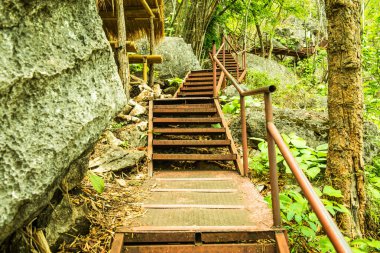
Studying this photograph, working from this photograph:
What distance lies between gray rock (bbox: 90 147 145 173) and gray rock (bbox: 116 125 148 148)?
0.67 meters

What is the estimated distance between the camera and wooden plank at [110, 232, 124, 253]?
82.0 inches

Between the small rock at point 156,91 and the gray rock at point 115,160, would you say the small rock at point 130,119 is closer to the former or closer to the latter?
the gray rock at point 115,160

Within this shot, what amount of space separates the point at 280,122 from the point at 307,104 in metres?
4.17

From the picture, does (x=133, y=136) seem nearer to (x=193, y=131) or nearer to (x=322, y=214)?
(x=193, y=131)

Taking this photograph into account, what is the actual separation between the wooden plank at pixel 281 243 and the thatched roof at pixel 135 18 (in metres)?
7.57

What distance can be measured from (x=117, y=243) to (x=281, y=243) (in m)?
1.22

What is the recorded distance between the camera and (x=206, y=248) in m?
2.21

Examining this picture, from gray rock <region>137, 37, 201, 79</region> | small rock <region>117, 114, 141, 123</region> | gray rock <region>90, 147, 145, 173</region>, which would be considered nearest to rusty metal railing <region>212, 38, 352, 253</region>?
gray rock <region>90, 147, 145, 173</region>

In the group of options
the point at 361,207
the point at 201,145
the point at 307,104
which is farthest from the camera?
the point at 307,104

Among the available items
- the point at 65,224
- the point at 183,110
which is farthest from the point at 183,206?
the point at 183,110

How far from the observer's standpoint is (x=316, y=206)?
139 centimetres

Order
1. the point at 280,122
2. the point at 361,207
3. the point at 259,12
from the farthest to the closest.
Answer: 1. the point at 259,12
2. the point at 280,122
3. the point at 361,207

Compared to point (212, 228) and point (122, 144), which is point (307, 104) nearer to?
point (122, 144)

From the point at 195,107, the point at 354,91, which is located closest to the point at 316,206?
the point at 354,91
